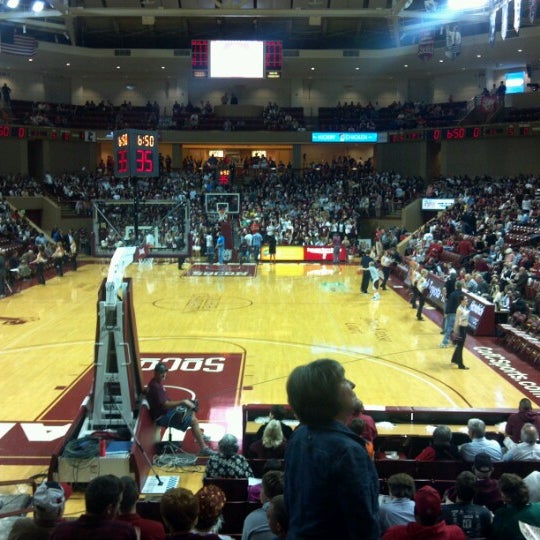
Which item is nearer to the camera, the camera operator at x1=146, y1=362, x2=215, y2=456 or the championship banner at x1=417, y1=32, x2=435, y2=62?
the camera operator at x1=146, y1=362, x2=215, y2=456

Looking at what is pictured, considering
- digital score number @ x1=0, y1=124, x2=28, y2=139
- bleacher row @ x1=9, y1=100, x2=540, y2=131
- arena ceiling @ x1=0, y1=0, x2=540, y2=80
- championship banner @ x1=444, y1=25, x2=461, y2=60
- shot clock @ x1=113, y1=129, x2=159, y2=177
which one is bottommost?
shot clock @ x1=113, y1=129, x2=159, y2=177

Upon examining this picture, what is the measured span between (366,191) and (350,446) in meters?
37.0

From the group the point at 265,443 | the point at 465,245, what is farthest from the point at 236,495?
the point at 465,245

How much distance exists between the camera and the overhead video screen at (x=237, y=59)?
3141cm

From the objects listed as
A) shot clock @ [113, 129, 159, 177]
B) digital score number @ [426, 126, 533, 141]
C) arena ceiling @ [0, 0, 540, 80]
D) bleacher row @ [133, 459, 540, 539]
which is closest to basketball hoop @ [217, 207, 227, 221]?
arena ceiling @ [0, 0, 540, 80]

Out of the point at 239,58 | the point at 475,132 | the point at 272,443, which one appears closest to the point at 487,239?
the point at 475,132

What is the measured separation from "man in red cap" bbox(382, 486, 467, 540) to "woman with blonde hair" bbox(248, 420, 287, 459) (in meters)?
3.45

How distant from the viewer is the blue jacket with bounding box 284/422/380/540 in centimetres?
210

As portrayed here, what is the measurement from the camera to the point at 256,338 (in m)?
15.2

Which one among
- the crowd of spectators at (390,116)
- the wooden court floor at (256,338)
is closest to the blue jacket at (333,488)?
the wooden court floor at (256,338)

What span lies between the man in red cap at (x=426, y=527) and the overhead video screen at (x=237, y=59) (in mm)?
30066

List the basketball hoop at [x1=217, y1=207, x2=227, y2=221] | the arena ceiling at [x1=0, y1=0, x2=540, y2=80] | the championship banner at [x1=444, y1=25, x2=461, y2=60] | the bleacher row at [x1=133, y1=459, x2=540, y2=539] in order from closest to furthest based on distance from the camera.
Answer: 1. the bleacher row at [x1=133, y1=459, x2=540, y2=539]
2. the championship banner at [x1=444, y1=25, x2=461, y2=60]
3. the basketball hoop at [x1=217, y1=207, x2=227, y2=221]
4. the arena ceiling at [x1=0, y1=0, x2=540, y2=80]

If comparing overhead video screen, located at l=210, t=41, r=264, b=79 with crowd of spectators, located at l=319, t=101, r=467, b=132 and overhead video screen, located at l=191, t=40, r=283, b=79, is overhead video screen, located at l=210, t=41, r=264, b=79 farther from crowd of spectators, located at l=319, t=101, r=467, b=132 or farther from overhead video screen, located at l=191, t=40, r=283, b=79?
crowd of spectators, located at l=319, t=101, r=467, b=132

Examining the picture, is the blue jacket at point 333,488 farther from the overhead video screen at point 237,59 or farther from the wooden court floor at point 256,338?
the overhead video screen at point 237,59
